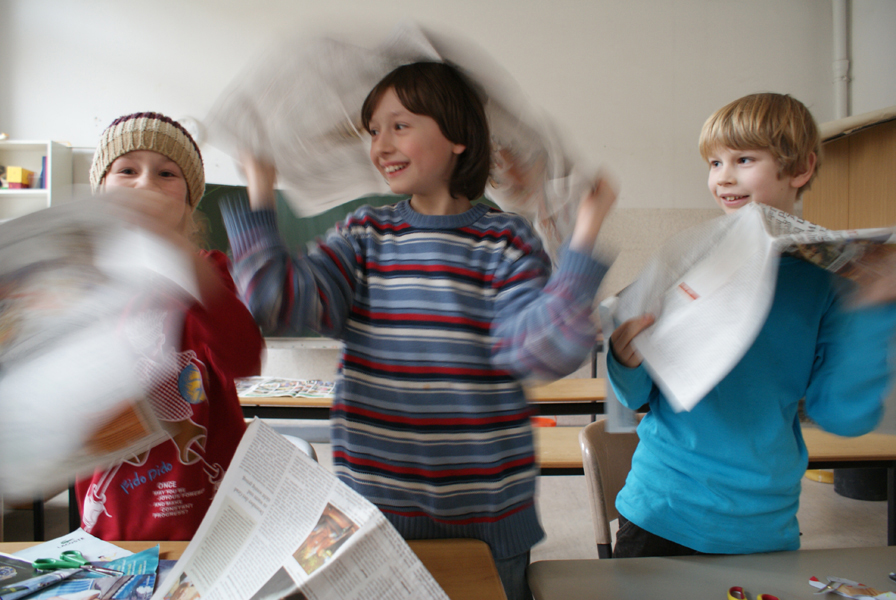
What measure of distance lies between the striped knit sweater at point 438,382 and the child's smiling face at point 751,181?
0.39 metres

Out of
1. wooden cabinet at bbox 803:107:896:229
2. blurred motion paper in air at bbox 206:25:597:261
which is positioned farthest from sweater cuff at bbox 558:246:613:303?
wooden cabinet at bbox 803:107:896:229

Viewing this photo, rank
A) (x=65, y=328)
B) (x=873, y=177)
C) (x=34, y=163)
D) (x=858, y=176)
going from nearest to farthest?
(x=65, y=328) → (x=873, y=177) → (x=858, y=176) → (x=34, y=163)

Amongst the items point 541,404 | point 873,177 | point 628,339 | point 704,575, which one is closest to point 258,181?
point 628,339

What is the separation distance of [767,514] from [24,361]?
95 cm

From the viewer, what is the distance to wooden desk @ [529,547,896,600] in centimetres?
65

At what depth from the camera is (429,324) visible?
68 cm

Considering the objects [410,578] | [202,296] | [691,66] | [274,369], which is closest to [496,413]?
[410,578]

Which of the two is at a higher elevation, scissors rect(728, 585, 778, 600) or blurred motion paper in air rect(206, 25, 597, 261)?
blurred motion paper in air rect(206, 25, 597, 261)

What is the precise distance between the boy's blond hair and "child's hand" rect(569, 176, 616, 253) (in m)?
0.38

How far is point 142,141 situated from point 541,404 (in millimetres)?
1837

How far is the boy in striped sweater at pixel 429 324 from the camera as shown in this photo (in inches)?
25.2

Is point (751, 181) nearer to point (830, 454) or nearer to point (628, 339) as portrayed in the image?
point (628, 339)

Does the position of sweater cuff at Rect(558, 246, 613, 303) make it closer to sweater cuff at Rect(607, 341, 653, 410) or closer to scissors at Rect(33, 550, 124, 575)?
sweater cuff at Rect(607, 341, 653, 410)

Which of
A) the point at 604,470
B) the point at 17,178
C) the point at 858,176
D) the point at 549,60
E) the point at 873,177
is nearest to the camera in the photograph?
the point at 604,470
